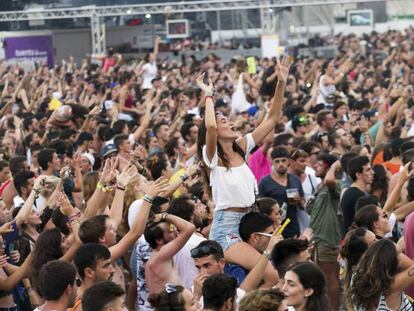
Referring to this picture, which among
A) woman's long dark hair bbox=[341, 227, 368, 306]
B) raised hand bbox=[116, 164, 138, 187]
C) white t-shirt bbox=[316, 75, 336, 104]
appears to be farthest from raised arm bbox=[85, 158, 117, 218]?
white t-shirt bbox=[316, 75, 336, 104]

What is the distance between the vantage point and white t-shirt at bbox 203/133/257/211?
8.56 meters

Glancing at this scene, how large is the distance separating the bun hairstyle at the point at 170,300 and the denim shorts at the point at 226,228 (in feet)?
5.13

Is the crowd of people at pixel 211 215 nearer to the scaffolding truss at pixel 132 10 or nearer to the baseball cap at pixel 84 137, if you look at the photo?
the baseball cap at pixel 84 137

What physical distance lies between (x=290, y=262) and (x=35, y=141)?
801 centimetres

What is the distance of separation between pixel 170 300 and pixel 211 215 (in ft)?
10.3

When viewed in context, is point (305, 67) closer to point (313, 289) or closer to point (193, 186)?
point (193, 186)

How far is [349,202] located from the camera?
1074 centimetres

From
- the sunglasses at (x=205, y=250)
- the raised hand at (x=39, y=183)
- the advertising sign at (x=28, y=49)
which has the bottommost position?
the advertising sign at (x=28, y=49)

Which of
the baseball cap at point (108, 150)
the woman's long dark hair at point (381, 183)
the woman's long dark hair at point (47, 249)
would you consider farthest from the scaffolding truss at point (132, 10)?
the woman's long dark hair at point (47, 249)

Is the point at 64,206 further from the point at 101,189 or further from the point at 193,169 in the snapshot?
the point at 193,169

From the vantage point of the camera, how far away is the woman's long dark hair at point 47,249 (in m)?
8.20

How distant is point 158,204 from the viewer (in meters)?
9.70

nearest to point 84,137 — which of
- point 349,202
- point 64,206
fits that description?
point 349,202

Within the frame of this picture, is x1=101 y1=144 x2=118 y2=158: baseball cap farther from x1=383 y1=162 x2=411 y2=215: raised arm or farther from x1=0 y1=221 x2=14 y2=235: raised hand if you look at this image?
x1=0 y1=221 x2=14 y2=235: raised hand
